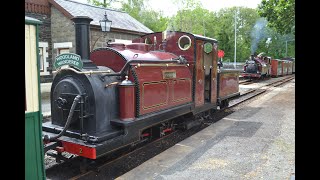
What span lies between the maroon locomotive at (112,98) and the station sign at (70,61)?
14cm

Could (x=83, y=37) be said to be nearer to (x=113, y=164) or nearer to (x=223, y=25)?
(x=113, y=164)

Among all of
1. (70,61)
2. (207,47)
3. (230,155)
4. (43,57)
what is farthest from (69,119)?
(43,57)

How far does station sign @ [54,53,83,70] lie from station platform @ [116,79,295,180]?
1.93 m

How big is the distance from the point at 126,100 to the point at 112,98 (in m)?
0.25

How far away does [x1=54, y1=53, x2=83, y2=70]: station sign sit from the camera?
15.3 ft

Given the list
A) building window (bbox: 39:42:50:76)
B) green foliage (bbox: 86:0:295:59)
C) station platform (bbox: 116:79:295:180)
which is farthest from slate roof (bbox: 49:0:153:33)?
green foliage (bbox: 86:0:295:59)

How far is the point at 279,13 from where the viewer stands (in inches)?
672

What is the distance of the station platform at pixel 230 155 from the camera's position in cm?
472

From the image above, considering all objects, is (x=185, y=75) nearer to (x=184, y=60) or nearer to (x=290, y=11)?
(x=184, y=60)

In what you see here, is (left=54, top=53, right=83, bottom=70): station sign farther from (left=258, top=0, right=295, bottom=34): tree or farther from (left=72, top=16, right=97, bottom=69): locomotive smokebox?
(left=258, top=0, right=295, bottom=34): tree

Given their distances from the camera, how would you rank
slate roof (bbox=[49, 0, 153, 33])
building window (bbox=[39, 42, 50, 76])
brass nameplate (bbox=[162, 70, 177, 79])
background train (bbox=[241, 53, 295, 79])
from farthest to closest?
background train (bbox=[241, 53, 295, 79]) < slate roof (bbox=[49, 0, 153, 33]) < building window (bbox=[39, 42, 50, 76]) < brass nameplate (bbox=[162, 70, 177, 79])

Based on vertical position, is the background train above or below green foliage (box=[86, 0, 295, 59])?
below

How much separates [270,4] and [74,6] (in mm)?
11750
